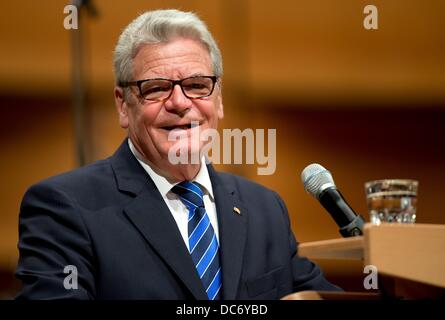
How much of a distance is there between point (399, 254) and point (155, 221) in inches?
21.4

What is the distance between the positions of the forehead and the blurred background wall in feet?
2.79

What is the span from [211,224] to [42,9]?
1.30 metres

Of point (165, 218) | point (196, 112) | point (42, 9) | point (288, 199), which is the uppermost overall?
point (42, 9)

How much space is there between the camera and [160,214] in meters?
1.22

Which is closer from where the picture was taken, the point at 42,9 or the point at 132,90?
the point at 132,90

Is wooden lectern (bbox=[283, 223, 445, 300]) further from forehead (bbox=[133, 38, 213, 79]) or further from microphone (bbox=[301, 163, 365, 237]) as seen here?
forehead (bbox=[133, 38, 213, 79])

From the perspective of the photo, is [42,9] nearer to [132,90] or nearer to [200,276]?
[132,90]

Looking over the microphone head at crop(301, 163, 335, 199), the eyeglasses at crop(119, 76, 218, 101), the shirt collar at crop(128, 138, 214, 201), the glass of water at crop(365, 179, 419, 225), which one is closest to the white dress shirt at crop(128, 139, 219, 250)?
the shirt collar at crop(128, 138, 214, 201)

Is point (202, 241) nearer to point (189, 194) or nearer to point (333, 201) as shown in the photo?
point (189, 194)

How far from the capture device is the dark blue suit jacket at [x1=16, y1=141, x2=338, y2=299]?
1122 mm

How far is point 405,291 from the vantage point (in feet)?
3.01

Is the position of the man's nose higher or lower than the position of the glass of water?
higher

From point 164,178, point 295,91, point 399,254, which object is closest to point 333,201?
point 399,254
